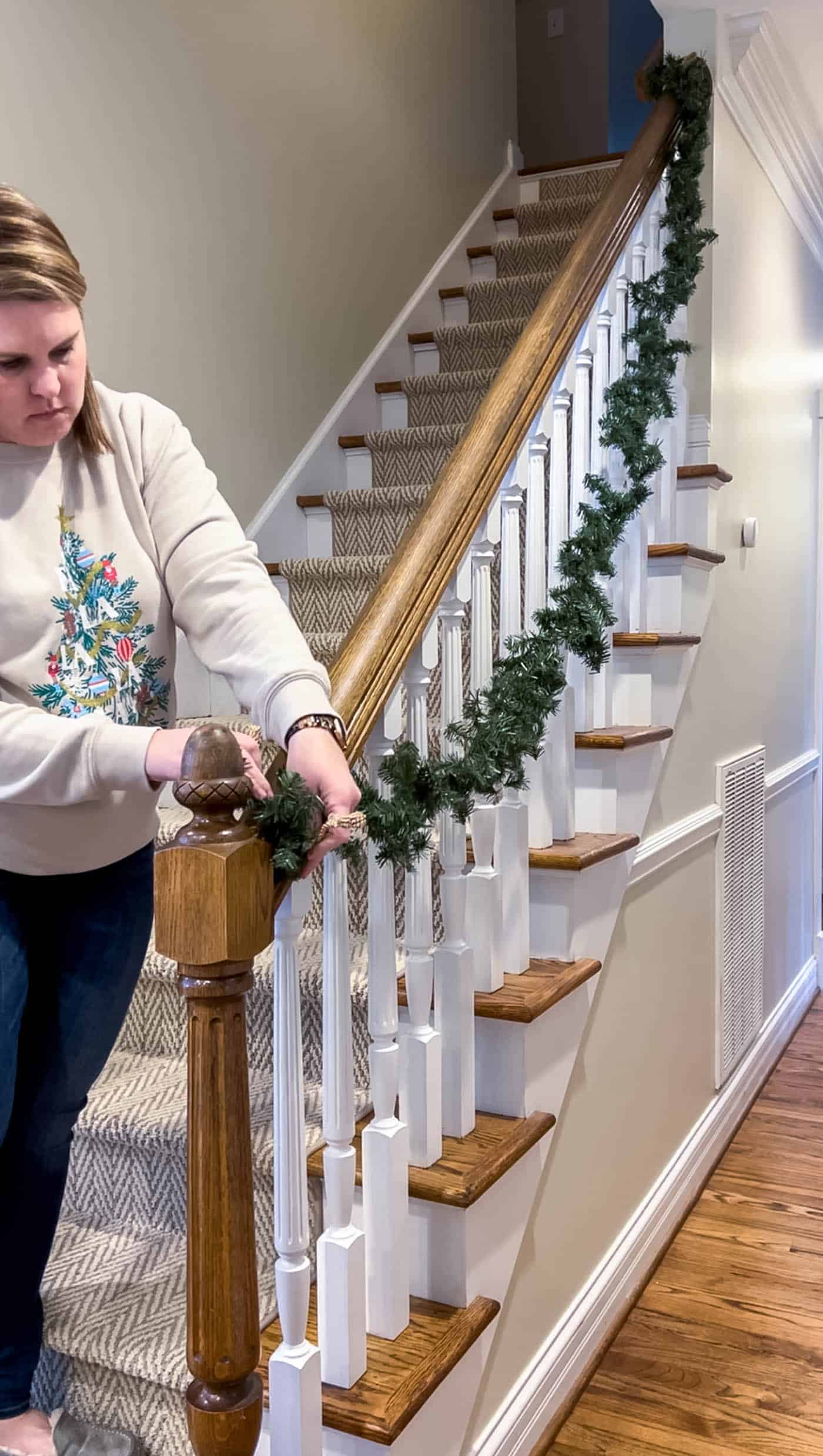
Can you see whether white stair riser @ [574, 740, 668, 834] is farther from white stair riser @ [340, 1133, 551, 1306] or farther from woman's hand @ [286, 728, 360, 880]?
woman's hand @ [286, 728, 360, 880]

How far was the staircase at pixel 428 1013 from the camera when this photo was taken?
1.25 m

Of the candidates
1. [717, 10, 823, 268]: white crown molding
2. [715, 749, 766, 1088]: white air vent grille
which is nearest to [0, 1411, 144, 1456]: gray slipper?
[715, 749, 766, 1088]: white air vent grille

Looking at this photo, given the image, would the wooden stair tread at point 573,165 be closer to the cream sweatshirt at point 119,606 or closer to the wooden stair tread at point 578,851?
the wooden stair tread at point 578,851

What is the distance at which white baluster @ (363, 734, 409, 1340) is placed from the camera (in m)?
1.34

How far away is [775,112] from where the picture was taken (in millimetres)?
2826

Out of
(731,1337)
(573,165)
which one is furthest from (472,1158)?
(573,165)

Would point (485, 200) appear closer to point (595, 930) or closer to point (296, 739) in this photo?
point (595, 930)

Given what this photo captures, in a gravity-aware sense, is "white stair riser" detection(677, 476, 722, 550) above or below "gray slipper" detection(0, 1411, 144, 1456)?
above

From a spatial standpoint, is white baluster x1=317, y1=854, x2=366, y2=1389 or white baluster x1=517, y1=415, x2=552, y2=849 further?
white baluster x1=517, y1=415, x2=552, y2=849

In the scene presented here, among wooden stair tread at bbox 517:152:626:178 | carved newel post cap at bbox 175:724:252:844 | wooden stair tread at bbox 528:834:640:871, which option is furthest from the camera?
wooden stair tread at bbox 517:152:626:178

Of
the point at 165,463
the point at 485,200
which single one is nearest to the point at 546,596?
the point at 165,463

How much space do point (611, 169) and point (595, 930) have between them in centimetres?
332

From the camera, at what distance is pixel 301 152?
3164mm

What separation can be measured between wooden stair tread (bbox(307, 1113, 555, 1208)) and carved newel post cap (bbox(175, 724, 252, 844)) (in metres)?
0.68
